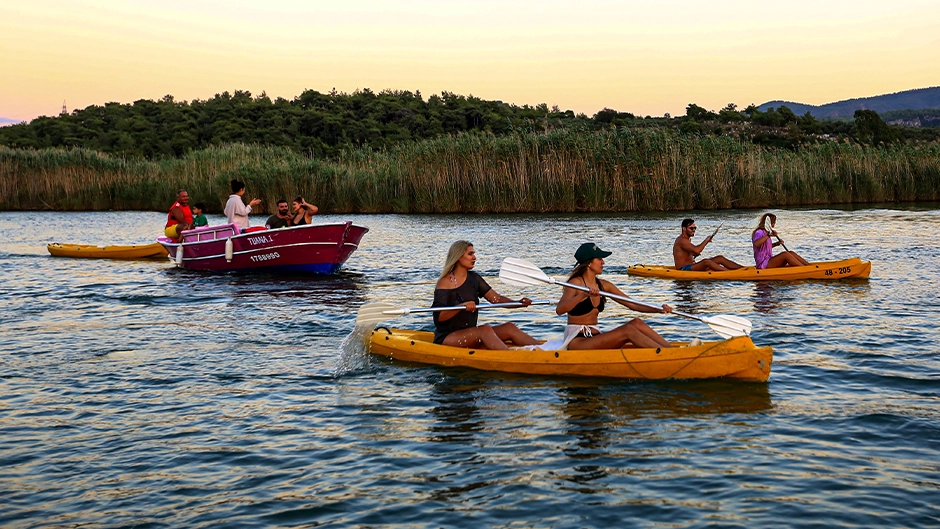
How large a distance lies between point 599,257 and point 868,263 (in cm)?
766

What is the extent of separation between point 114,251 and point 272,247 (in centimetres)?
527

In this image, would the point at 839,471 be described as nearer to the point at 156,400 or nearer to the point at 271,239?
the point at 156,400

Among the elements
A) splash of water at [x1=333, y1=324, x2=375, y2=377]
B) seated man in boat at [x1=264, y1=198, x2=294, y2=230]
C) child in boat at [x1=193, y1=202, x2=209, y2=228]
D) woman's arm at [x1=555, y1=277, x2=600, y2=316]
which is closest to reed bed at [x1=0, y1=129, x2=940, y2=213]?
child in boat at [x1=193, y1=202, x2=209, y2=228]

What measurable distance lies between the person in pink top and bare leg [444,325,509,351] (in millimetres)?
6936

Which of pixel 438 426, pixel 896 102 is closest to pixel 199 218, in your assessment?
pixel 438 426

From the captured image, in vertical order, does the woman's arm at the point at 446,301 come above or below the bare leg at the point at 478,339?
above

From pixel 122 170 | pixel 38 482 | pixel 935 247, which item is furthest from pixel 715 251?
pixel 122 170

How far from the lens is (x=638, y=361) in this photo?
791cm

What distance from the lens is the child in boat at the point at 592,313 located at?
8.06 metres

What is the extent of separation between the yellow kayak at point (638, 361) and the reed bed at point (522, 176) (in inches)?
779

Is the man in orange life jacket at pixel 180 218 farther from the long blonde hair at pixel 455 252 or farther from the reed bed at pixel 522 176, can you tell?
the reed bed at pixel 522 176

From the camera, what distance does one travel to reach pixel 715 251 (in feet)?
62.9

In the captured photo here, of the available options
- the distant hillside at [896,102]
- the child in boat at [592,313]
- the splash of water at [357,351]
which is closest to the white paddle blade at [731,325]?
the child in boat at [592,313]

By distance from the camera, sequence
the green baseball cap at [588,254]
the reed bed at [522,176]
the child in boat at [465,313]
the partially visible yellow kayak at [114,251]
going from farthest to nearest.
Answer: the reed bed at [522,176] < the partially visible yellow kayak at [114,251] < the child in boat at [465,313] < the green baseball cap at [588,254]
